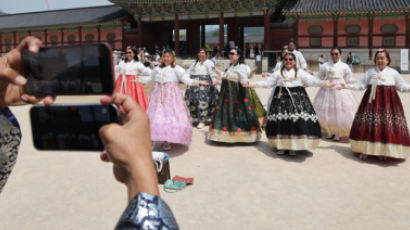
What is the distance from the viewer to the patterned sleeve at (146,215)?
2.47 feet

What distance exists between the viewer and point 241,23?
21312mm

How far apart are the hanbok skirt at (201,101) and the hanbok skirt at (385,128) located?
3.45 metres

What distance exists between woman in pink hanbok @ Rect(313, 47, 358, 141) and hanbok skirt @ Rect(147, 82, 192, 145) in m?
2.48

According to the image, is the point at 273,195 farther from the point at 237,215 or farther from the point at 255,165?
the point at 255,165

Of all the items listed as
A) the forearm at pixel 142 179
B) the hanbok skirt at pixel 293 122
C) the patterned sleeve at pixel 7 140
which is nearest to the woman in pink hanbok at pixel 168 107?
the hanbok skirt at pixel 293 122

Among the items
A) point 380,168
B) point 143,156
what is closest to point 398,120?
point 380,168

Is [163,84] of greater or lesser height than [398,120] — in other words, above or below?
above

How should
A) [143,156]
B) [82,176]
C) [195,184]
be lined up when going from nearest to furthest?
[143,156], [195,184], [82,176]

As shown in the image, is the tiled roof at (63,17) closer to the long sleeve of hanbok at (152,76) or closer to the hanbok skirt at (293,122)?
the long sleeve of hanbok at (152,76)

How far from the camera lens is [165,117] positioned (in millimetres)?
4930

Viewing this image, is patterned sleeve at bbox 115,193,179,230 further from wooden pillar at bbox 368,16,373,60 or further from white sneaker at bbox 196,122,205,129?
wooden pillar at bbox 368,16,373,60

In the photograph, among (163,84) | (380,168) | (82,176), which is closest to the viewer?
(82,176)

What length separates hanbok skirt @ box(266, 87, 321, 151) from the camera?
14.7 feet

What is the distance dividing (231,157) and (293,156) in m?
0.90
